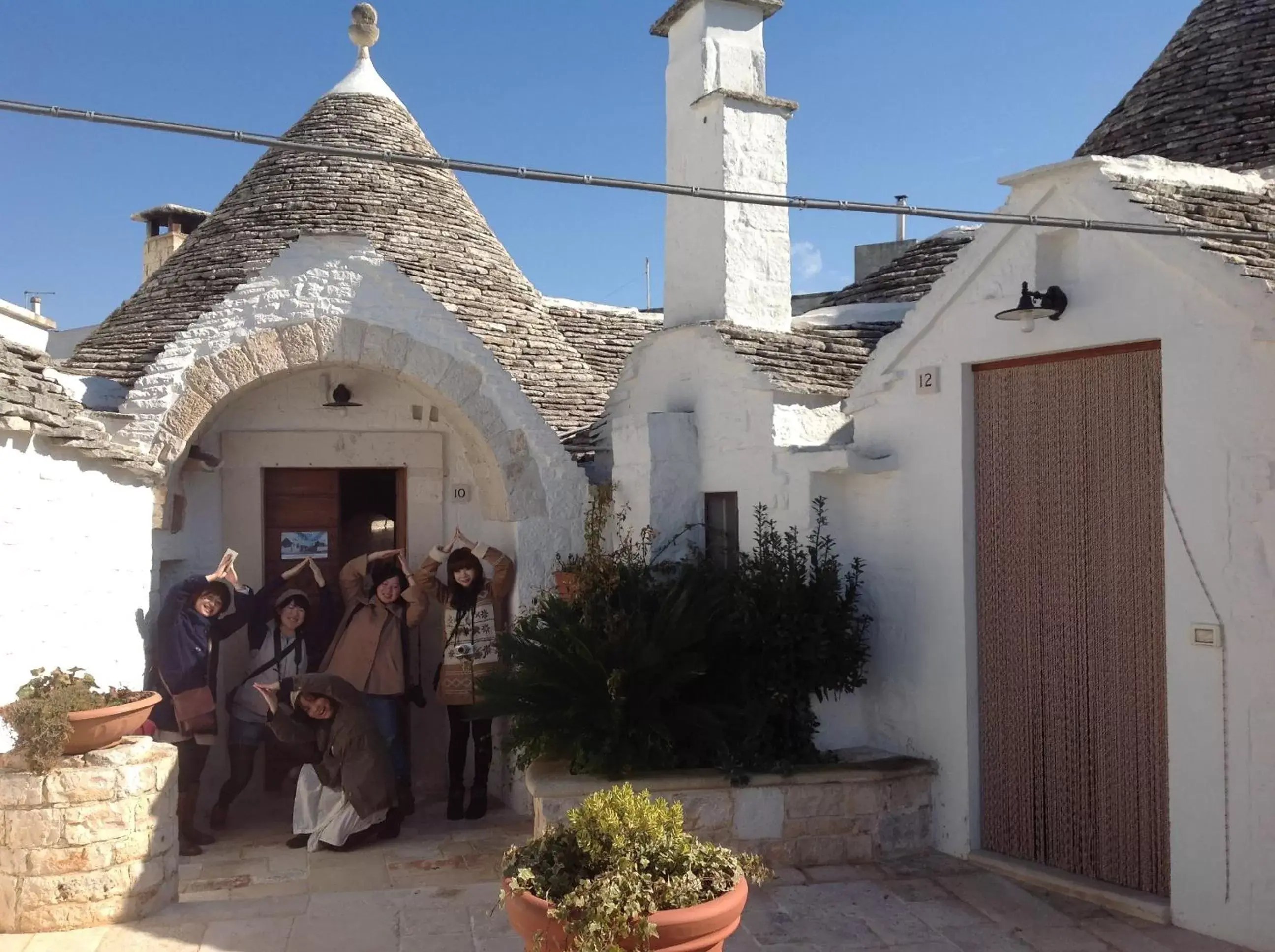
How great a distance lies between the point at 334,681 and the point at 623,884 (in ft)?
13.3

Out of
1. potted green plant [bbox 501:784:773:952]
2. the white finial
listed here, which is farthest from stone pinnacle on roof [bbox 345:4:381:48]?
potted green plant [bbox 501:784:773:952]

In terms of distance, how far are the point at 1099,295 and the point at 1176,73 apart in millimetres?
4780

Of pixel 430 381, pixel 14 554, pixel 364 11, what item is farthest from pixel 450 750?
pixel 364 11

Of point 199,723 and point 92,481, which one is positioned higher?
point 92,481

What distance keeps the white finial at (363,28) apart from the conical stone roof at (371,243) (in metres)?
0.60

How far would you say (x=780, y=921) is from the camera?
4992mm

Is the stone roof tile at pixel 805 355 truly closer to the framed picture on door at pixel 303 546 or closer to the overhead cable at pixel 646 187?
the overhead cable at pixel 646 187

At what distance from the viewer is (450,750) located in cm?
793

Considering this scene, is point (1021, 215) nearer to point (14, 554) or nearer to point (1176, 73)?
point (1176, 73)

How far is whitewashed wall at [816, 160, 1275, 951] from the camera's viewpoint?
4.48m

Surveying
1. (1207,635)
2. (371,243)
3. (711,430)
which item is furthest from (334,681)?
(1207,635)

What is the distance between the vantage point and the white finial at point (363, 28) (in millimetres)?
10031

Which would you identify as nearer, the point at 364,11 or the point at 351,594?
the point at 351,594

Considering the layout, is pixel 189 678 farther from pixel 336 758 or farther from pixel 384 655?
pixel 384 655
